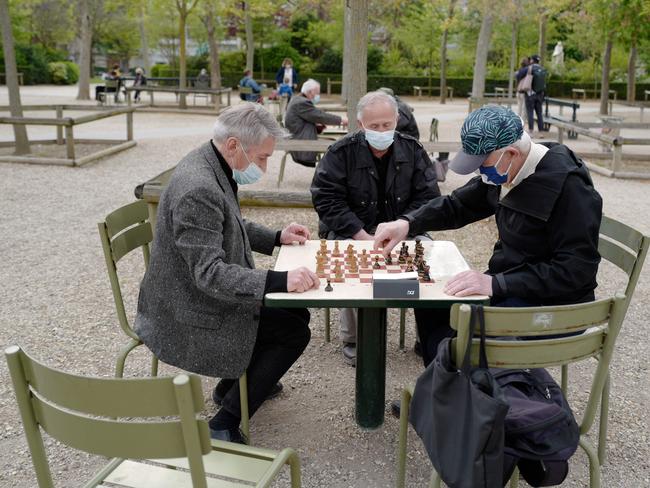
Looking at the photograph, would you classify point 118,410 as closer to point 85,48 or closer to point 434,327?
point 434,327

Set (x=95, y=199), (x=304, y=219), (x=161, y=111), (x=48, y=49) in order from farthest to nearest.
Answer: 1. (x=48, y=49)
2. (x=161, y=111)
3. (x=95, y=199)
4. (x=304, y=219)

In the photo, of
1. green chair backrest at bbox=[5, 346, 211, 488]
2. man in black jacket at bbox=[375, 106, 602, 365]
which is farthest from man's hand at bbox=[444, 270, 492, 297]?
green chair backrest at bbox=[5, 346, 211, 488]

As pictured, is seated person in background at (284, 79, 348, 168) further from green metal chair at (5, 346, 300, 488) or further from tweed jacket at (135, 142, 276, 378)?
green metal chair at (5, 346, 300, 488)

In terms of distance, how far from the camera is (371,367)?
3475mm

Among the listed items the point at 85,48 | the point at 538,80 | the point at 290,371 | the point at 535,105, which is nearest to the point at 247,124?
the point at 290,371

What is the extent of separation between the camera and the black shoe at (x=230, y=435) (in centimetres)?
326

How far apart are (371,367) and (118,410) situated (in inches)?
72.3

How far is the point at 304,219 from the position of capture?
822 centimetres

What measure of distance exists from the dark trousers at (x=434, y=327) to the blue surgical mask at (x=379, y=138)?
46.4 inches

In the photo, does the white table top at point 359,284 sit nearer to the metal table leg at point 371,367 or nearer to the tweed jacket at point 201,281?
the tweed jacket at point 201,281

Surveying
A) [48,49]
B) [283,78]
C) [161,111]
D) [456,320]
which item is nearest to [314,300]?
[456,320]

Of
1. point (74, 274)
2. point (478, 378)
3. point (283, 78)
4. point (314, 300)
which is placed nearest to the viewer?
point (478, 378)

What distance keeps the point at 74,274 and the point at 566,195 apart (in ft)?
15.0

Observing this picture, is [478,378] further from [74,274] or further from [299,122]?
[299,122]
